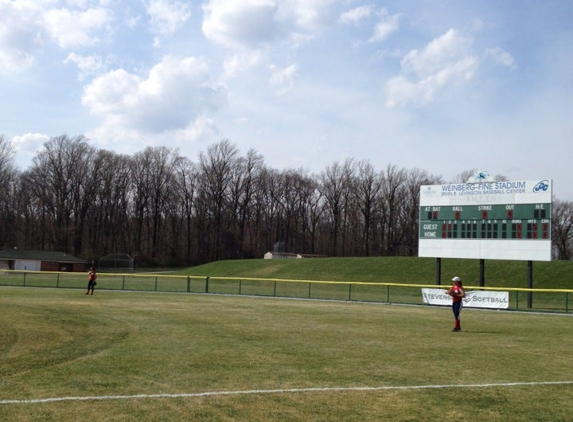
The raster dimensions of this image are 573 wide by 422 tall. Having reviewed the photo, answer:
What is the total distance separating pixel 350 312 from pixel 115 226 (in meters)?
80.1

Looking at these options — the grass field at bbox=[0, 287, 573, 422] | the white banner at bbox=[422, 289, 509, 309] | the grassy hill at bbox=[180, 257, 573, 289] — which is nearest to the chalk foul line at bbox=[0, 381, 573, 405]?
the grass field at bbox=[0, 287, 573, 422]

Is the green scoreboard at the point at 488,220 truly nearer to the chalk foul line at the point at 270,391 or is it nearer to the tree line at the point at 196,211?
the chalk foul line at the point at 270,391

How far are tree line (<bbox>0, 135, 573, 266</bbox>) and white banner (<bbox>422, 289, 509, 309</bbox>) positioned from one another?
57404mm

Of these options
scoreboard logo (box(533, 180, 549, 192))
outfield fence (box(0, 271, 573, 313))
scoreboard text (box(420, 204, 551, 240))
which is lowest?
outfield fence (box(0, 271, 573, 313))

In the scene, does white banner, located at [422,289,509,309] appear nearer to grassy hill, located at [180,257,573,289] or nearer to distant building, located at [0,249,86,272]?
grassy hill, located at [180,257,573,289]

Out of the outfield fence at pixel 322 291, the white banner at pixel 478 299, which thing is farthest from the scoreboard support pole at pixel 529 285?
the white banner at pixel 478 299

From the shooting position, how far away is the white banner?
32.5 m

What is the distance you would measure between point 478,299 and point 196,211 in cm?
7426

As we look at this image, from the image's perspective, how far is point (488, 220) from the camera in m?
35.1

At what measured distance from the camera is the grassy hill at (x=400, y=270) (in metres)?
48.2

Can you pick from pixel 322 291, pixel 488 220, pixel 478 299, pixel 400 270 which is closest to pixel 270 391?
pixel 478 299

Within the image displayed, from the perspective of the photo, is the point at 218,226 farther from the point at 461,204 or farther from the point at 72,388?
the point at 72,388

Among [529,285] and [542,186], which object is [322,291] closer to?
[529,285]

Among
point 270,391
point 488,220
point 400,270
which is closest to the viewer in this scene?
point 270,391
